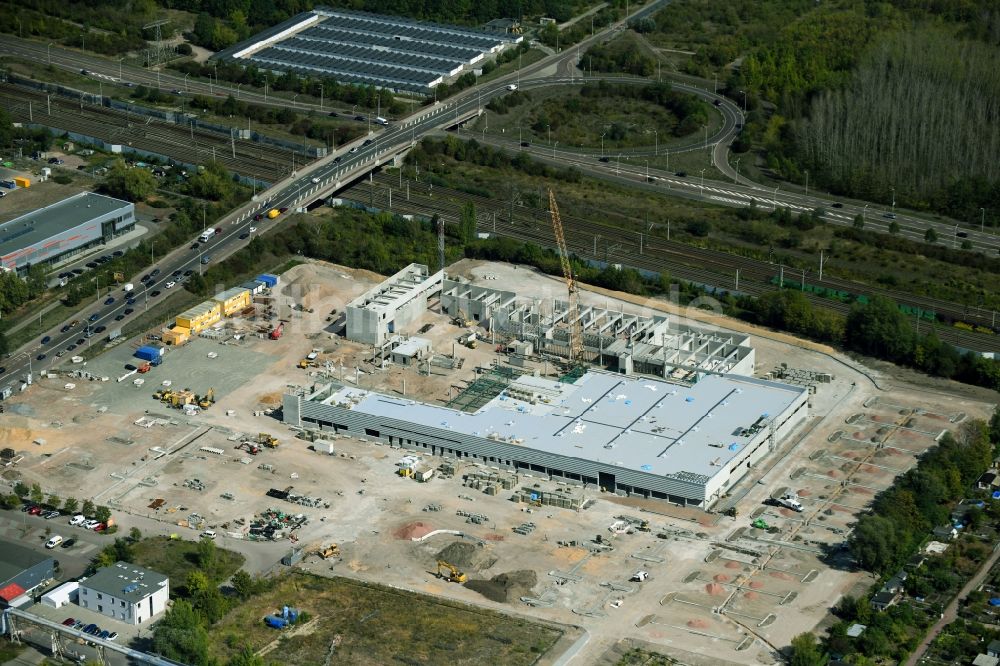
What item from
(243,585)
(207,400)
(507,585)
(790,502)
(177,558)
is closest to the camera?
(243,585)

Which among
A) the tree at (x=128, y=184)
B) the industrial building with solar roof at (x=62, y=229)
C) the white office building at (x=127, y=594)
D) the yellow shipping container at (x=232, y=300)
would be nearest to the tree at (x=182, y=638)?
the white office building at (x=127, y=594)

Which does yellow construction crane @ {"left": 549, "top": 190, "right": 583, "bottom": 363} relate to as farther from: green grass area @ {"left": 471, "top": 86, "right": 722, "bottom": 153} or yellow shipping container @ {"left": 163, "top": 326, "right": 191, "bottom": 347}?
yellow shipping container @ {"left": 163, "top": 326, "right": 191, "bottom": 347}

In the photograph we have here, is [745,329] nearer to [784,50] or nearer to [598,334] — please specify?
[598,334]

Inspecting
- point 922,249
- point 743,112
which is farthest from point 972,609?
point 743,112

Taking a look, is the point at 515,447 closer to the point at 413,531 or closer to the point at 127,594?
the point at 413,531

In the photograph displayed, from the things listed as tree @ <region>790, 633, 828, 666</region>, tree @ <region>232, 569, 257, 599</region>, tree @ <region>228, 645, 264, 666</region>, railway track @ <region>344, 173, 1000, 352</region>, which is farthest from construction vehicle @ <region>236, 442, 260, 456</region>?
railway track @ <region>344, 173, 1000, 352</region>

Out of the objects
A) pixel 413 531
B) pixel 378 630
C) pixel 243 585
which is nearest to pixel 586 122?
pixel 413 531

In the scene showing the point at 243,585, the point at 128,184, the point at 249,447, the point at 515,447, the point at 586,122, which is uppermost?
the point at 128,184
